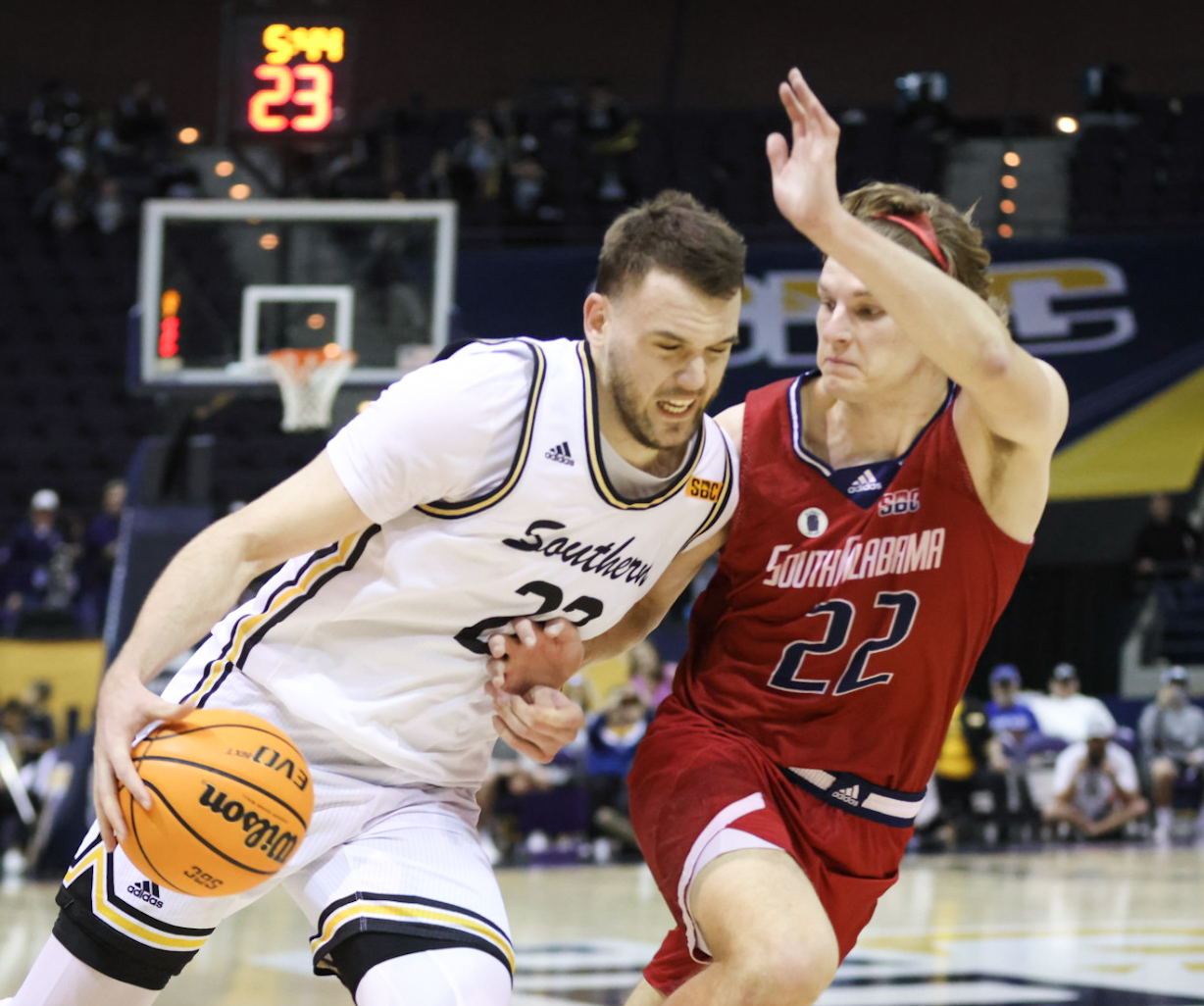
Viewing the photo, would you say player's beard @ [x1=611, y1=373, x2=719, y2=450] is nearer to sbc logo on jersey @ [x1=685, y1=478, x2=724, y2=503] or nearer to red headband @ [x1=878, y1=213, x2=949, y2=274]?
sbc logo on jersey @ [x1=685, y1=478, x2=724, y2=503]

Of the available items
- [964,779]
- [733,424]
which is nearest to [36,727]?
[964,779]

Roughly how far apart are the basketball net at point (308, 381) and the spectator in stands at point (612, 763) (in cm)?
326

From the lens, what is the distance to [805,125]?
3160mm

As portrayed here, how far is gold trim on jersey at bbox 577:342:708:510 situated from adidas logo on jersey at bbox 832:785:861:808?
80 centimetres

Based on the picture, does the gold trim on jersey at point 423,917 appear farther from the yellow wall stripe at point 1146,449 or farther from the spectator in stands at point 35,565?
the yellow wall stripe at point 1146,449

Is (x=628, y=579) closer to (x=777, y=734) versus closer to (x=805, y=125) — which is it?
(x=777, y=734)

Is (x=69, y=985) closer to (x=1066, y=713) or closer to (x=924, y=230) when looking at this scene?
(x=924, y=230)

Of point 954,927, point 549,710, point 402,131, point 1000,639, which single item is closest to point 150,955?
point 549,710

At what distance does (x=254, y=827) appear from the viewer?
3332 mm

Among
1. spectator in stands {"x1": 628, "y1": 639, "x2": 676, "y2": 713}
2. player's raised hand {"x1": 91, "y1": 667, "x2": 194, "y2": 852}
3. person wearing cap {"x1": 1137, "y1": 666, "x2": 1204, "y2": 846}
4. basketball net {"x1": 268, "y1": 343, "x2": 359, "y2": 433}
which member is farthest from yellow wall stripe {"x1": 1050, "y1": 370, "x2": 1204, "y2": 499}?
Answer: player's raised hand {"x1": 91, "y1": 667, "x2": 194, "y2": 852}

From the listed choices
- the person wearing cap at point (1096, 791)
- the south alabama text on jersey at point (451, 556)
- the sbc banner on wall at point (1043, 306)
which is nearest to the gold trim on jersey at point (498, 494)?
the south alabama text on jersey at point (451, 556)

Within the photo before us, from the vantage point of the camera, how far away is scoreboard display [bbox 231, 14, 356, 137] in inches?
497

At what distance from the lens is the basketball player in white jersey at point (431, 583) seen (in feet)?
11.2

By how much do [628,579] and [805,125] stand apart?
1129mm
